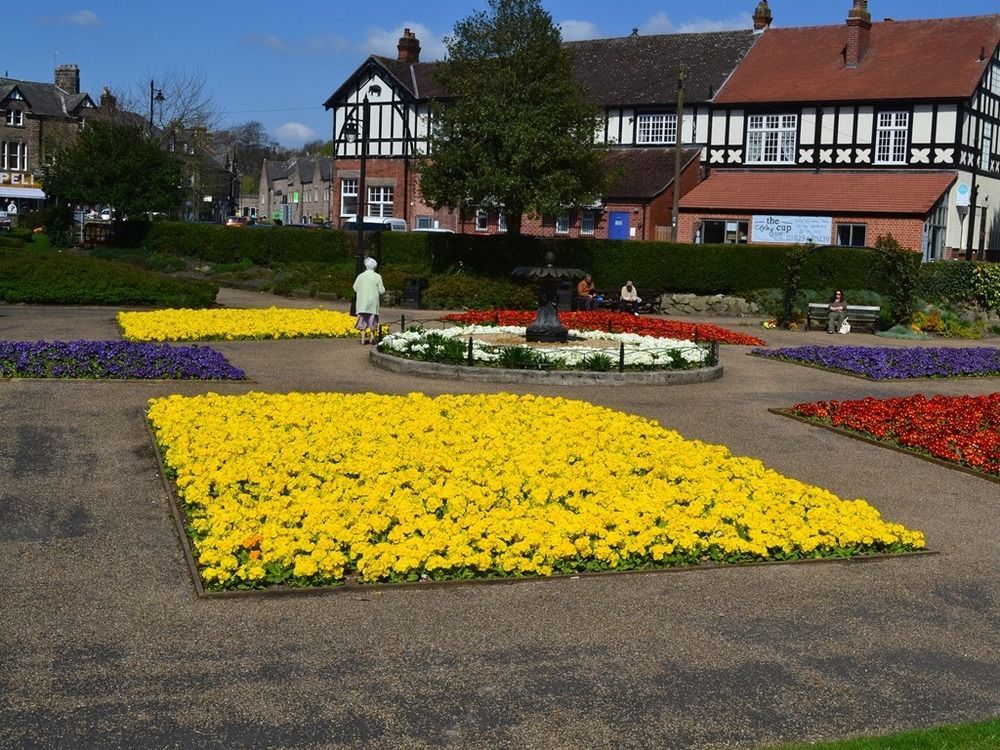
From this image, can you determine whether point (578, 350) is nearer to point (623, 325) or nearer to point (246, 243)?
point (623, 325)

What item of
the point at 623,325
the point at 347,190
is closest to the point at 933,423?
the point at 623,325

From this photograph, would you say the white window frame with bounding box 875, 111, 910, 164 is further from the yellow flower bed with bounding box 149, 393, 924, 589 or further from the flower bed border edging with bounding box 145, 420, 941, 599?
the flower bed border edging with bounding box 145, 420, 941, 599

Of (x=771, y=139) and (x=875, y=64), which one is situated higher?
(x=875, y=64)

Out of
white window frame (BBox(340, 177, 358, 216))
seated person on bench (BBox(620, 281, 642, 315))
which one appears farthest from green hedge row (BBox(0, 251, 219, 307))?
white window frame (BBox(340, 177, 358, 216))

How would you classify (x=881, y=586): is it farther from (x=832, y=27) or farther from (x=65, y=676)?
(x=832, y=27)

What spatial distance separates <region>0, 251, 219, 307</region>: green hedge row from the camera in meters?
26.9

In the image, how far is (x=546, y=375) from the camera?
16.8 meters

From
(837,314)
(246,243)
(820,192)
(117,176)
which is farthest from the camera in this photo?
(117,176)

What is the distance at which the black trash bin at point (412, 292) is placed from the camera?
30.7 m

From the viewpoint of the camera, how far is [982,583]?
8062 millimetres

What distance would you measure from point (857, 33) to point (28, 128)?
195 feet

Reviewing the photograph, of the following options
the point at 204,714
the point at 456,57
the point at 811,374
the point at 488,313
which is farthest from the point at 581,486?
the point at 456,57

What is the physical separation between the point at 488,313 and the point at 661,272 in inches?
391

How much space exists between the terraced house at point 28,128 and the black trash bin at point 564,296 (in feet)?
201
